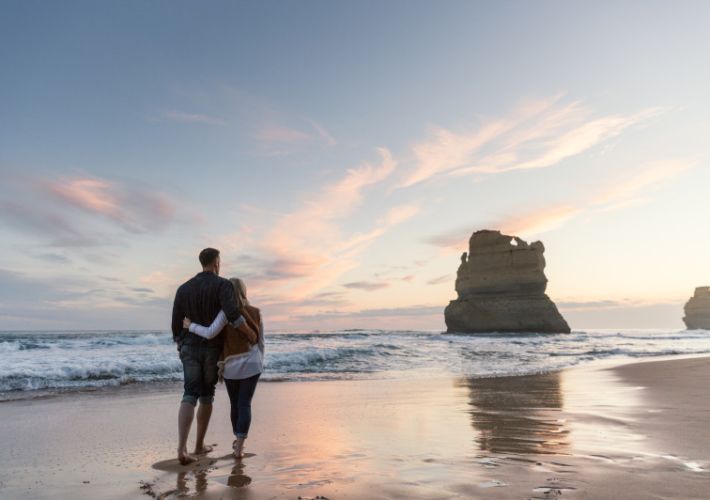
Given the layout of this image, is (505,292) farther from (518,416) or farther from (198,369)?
(198,369)

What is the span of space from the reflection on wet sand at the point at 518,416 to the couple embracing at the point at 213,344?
2332mm

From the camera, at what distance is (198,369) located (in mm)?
4836

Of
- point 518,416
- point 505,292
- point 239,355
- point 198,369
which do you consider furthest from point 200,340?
point 505,292

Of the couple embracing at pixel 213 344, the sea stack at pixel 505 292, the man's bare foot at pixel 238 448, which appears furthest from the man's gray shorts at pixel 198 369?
the sea stack at pixel 505 292

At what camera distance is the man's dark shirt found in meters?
4.76

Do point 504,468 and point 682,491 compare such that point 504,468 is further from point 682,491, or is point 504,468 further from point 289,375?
point 289,375

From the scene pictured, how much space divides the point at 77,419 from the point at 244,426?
3484 mm

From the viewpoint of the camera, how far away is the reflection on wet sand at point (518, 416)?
4.86 metres

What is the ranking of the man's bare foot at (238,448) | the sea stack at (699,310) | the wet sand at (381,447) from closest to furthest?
the wet sand at (381,447) → the man's bare foot at (238,448) → the sea stack at (699,310)

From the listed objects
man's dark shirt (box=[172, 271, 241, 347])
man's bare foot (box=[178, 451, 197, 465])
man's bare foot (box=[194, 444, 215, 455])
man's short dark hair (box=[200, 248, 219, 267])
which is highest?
man's short dark hair (box=[200, 248, 219, 267])

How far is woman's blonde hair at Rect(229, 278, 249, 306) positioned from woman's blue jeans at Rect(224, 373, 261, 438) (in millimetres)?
748

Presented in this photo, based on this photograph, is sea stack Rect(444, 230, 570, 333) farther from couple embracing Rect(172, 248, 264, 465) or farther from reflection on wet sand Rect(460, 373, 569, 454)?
couple embracing Rect(172, 248, 264, 465)

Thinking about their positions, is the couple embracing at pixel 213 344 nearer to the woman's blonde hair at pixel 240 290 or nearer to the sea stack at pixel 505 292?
the woman's blonde hair at pixel 240 290

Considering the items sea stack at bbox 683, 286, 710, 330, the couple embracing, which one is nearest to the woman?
the couple embracing
